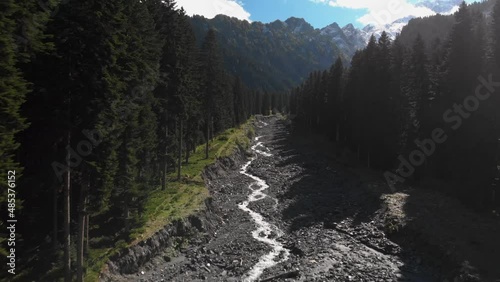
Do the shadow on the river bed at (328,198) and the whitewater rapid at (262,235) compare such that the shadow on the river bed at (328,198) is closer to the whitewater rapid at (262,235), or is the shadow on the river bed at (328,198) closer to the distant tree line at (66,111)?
the whitewater rapid at (262,235)

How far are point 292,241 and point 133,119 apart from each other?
1677cm

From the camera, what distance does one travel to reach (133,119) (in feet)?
83.7

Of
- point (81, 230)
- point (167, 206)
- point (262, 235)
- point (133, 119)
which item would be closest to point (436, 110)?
point (262, 235)

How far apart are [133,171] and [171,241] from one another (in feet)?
22.3

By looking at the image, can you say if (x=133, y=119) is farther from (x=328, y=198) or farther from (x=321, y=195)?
(x=321, y=195)

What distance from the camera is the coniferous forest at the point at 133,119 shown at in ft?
57.7

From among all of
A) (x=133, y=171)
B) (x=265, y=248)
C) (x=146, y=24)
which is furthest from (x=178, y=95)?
(x=265, y=248)

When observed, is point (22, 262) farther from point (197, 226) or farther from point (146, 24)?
point (146, 24)

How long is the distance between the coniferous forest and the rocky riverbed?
292cm

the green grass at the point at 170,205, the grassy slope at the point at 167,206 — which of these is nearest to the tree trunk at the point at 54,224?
the grassy slope at the point at 167,206

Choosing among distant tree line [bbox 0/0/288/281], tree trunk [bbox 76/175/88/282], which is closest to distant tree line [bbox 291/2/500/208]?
distant tree line [bbox 0/0/288/281]

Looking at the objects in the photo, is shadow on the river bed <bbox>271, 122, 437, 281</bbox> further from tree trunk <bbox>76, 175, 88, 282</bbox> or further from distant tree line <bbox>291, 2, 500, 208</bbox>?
tree trunk <bbox>76, 175, 88, 282</bbox>

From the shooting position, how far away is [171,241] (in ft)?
94.6

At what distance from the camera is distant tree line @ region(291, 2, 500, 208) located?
33.8m
